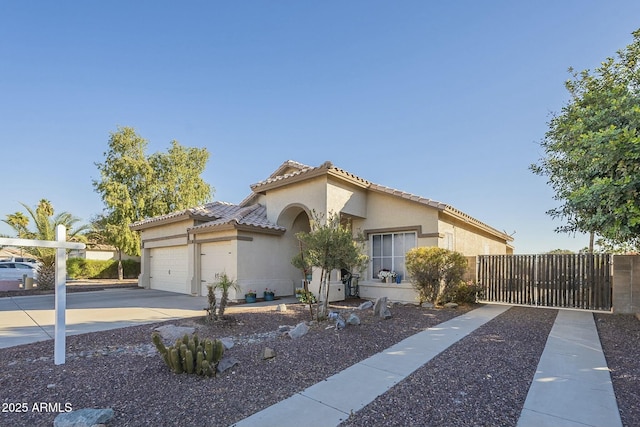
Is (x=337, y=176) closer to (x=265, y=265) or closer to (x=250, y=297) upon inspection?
(x=265, y=265)

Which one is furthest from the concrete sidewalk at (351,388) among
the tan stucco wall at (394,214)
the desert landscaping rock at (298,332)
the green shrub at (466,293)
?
the tan stucco wall at (394,214)

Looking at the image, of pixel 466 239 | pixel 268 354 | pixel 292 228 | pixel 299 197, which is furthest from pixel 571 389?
pixel 292 228

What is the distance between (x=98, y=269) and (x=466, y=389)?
31.4m

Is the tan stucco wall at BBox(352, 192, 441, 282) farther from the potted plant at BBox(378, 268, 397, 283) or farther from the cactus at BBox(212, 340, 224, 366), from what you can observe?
the cactus at BBox(212, 340, 224, 366)

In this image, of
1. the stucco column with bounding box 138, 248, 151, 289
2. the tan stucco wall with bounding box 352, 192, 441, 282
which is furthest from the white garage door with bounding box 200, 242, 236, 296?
the stucco column with bounding box 138, 248, 151, 289

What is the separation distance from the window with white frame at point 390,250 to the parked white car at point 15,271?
67.8 ft

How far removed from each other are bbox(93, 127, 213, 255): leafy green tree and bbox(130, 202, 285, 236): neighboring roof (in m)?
8.69

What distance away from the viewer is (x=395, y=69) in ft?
42.8

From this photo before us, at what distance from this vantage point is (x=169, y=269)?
1761 cm

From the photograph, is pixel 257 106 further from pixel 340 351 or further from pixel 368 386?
pixel 368 386

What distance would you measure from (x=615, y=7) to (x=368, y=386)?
12.4 meters

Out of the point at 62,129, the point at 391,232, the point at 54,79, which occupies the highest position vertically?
the point at 54,79

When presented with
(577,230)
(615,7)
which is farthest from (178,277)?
(615,7)

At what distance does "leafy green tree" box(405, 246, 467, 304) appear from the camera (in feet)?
35.6
